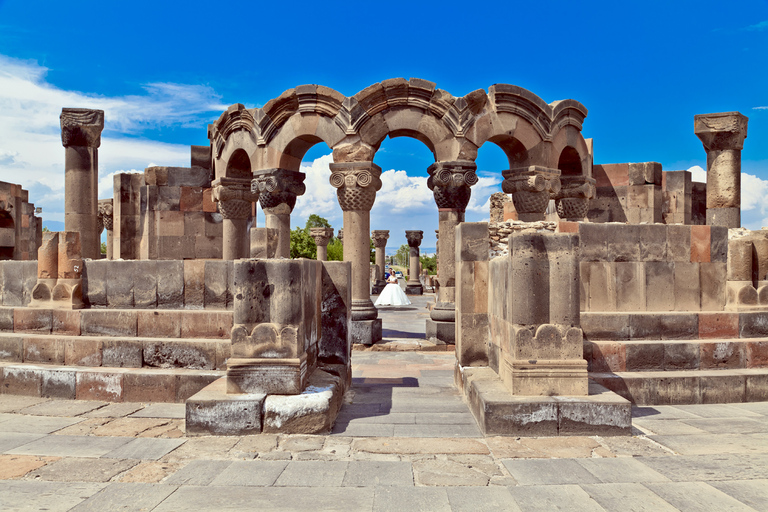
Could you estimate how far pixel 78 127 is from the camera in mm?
9289

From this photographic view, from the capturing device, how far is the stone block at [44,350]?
5781 mm

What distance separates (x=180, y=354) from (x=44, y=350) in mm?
1663

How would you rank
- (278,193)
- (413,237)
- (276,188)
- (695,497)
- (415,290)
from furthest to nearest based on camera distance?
(413,237) → (415,290) → (278,193) → (276,188) → (695,497)

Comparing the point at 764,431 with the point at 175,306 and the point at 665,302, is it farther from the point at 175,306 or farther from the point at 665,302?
the point at 175,306

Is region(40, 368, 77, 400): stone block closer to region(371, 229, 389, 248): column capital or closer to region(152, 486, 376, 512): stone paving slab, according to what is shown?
region(152, 486, 376, 512): stone paving slab

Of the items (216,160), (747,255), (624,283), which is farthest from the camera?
(216,160)

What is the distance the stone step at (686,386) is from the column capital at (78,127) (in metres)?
9.01

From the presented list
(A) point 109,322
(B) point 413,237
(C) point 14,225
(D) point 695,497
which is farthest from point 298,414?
(B) point 413,237

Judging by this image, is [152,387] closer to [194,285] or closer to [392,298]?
[194,285]

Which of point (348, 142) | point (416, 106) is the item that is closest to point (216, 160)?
point (348, 142)

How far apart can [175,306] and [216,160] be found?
6.00m

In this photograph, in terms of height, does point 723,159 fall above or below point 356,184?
above

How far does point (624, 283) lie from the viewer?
5590 mm

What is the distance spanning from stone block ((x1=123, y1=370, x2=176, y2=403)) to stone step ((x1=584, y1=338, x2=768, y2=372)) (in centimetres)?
413
